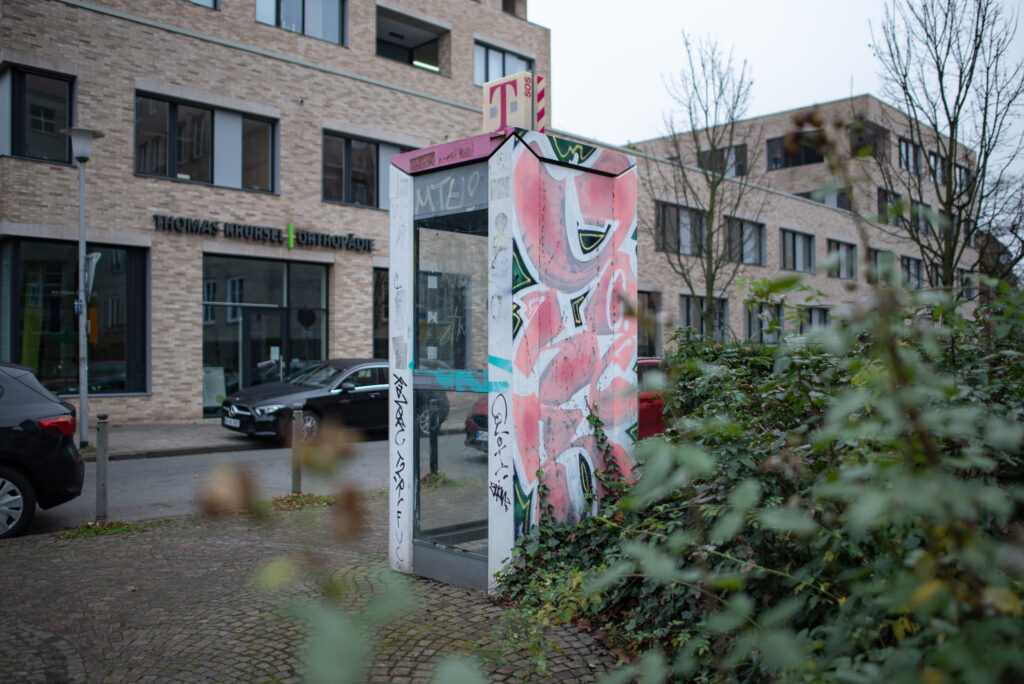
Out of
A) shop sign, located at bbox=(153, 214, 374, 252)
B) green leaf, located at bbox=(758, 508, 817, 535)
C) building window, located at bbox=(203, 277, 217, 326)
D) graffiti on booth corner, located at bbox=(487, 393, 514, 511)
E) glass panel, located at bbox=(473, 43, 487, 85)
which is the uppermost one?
glass panel, located at bbox=(473, 43, 487, 85)

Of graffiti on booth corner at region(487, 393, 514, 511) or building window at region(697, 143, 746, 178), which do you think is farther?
building window at region(697, 143, 746, 178)

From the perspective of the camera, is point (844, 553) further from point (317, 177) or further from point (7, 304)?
point (317, 177)

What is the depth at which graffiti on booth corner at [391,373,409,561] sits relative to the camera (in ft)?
17.2

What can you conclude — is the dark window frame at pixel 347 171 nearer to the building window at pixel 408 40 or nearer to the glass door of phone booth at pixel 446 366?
the building window at pixel 408 40

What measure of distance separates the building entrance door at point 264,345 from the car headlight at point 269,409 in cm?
435

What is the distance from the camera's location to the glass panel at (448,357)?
5.16m

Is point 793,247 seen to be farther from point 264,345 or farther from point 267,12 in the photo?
point 264,345

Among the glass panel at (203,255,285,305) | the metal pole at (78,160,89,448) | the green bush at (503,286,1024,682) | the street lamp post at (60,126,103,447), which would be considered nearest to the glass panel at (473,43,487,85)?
the glass panel at (203,255,285,305)

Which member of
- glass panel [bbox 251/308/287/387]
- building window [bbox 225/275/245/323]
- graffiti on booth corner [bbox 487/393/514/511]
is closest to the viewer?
graffiti on booth corner [bbox 487/393/514/511]

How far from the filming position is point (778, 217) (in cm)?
3425

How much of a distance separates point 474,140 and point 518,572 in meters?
2.65

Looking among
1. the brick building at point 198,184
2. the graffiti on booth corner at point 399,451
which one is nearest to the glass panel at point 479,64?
the brick building at point 198,184

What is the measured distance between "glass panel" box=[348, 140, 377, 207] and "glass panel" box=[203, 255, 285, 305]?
294 cm

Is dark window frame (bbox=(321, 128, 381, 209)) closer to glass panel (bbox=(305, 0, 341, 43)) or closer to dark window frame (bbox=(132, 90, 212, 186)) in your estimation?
glass panel (bbox=(305, 0, 341, 43))
